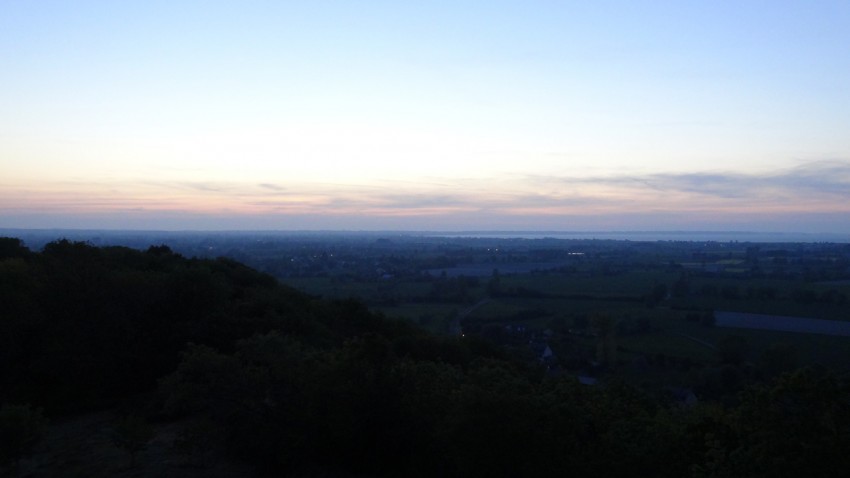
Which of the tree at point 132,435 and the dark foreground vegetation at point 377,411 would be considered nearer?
the dark foreground vegetation at point 377,411

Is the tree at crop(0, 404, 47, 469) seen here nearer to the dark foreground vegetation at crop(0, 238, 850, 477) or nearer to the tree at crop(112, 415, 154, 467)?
the dark foreground vegetation at crop(0, 238, 850, 477)

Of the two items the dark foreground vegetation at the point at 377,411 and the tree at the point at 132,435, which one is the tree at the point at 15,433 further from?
the tree at the point at 132,435

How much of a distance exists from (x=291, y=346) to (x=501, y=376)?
380 centimetres

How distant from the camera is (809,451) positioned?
7.45m

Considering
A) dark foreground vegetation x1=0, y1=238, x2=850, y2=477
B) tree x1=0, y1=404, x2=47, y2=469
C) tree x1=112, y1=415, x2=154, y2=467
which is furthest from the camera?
tree x1=112, y1=415, x2=154, y2=467

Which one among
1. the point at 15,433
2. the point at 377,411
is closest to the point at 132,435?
the point at 15,433

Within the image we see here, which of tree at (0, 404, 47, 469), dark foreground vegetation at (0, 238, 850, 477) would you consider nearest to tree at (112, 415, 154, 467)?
dark foreground vegetation at (0, 238, 850, 477)

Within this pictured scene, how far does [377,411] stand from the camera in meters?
11.2

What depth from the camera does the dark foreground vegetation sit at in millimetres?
8031

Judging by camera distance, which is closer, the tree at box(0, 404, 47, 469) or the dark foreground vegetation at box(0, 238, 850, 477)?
the dark foreground vegetation at box(0, 238, 850, 477)

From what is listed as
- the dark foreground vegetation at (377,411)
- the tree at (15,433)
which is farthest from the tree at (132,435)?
the tree at (15,433)

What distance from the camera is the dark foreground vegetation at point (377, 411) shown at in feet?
26.3

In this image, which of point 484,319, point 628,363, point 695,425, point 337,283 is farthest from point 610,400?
point 337,283

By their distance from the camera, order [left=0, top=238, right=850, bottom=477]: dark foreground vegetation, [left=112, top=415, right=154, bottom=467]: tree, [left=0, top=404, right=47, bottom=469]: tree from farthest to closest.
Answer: [left=112, top=415, right=154, bottom=467]: tree
[left=0, top=404, right=47, bottom=469]: tree
[left=0, top=238, right=850, bottom=477]: dark foreground vegetation
